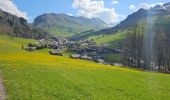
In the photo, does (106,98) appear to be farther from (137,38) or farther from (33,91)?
(137,38)

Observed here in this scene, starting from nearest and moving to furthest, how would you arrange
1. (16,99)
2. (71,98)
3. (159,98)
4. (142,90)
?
(16,99) < (71,98) < (159,98) < (142,90)

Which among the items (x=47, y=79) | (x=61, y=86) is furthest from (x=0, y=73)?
(x=61, y=86)

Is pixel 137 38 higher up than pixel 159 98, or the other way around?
pixel 137 38

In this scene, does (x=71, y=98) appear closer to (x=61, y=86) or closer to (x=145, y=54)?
(x=61, y=86)

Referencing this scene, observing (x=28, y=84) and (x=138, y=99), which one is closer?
(x=138, y=99)

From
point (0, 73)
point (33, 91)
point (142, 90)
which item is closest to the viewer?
point (33, 91)

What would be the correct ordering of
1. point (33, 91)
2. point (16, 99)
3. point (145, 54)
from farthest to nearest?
point (145, 54), point (33, 91), point (16, 99)

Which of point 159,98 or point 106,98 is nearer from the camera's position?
point 106,98

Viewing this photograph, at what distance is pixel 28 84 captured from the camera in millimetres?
33125

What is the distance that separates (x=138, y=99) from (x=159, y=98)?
125 inches

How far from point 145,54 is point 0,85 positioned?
351ft

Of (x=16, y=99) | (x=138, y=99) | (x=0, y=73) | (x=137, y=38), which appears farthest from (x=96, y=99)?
(x=137, y=38)

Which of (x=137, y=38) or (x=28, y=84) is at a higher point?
(x=137, y=38)

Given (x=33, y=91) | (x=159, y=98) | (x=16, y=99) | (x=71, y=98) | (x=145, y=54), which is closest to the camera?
(x=16, y=99)
